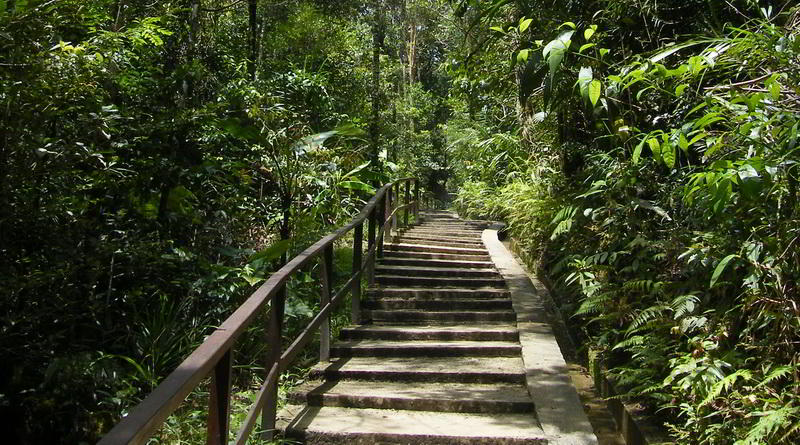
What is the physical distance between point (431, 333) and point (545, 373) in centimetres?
125

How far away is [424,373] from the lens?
482 centimetres

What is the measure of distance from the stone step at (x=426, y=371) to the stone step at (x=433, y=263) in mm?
3074

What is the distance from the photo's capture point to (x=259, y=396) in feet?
10.9

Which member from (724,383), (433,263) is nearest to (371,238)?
(433,263)

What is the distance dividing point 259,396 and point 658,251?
9.14 feet

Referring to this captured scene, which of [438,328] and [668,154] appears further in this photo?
[438,328]

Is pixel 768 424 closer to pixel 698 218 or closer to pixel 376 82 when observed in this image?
pixel 698 218

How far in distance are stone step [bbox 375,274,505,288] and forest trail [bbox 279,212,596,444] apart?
1cm

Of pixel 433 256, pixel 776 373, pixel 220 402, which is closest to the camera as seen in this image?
pixel 220 402

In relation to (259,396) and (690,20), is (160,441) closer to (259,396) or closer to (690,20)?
(259,396)

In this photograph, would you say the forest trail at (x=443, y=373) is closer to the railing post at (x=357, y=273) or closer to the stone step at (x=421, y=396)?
the stone step at (x=421, y=396)

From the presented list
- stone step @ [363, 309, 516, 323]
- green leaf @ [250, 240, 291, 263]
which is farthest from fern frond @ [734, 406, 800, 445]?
green leaf @ [250, 240, 291, 263]

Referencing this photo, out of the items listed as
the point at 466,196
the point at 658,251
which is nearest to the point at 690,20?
the point at 658,251

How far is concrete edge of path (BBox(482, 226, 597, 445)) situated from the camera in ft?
12.4
